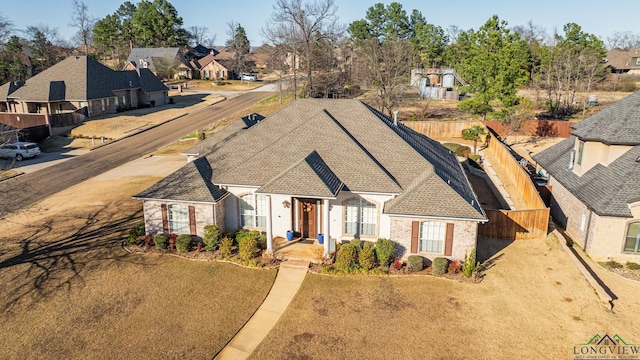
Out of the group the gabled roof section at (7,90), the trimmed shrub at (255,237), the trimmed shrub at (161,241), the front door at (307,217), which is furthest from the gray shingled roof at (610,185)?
the gabled roof section at (7,90)

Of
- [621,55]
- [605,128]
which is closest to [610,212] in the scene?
[605,128]

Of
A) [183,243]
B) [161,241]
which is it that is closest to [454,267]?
[183,243]

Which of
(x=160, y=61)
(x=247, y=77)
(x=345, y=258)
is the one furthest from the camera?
(x=247, y=77)

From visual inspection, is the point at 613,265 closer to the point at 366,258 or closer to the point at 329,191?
the point at 366,258

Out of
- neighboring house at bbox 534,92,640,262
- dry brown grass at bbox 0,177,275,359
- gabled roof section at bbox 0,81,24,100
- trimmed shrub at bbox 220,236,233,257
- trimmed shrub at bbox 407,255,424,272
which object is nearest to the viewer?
dry brown grass at bbox 0,177,275,359

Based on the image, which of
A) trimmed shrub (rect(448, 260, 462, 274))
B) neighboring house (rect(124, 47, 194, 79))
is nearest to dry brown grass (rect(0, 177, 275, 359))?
trimmed shrub (rect(448, 260, 462, 274))

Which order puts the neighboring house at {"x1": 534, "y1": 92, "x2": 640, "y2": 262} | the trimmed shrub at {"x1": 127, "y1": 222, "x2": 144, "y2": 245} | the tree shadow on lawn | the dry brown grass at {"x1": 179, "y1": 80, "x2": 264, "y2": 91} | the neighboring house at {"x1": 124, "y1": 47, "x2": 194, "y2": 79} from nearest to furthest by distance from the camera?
the tree shadow on lawn → the neighboring house at {"x1": 534, "y1": 92, "x2": 640, "y2": 262} → the trimmed shrub at {"x1": 127, "y1": 222, "x2": 144, "y2": 245} → the dry brown grass at {"x1": 179, "y1": 80, "x2": 264, "y2": 91} → the neighboring house at {"x1": 124, "y1": 47, "x2": 194, "y2": 79}

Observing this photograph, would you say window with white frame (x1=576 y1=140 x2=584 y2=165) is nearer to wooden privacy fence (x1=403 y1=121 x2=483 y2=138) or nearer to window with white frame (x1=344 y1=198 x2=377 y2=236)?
window with white frame (x1=344 y1=198 x2=377 y2=236)
